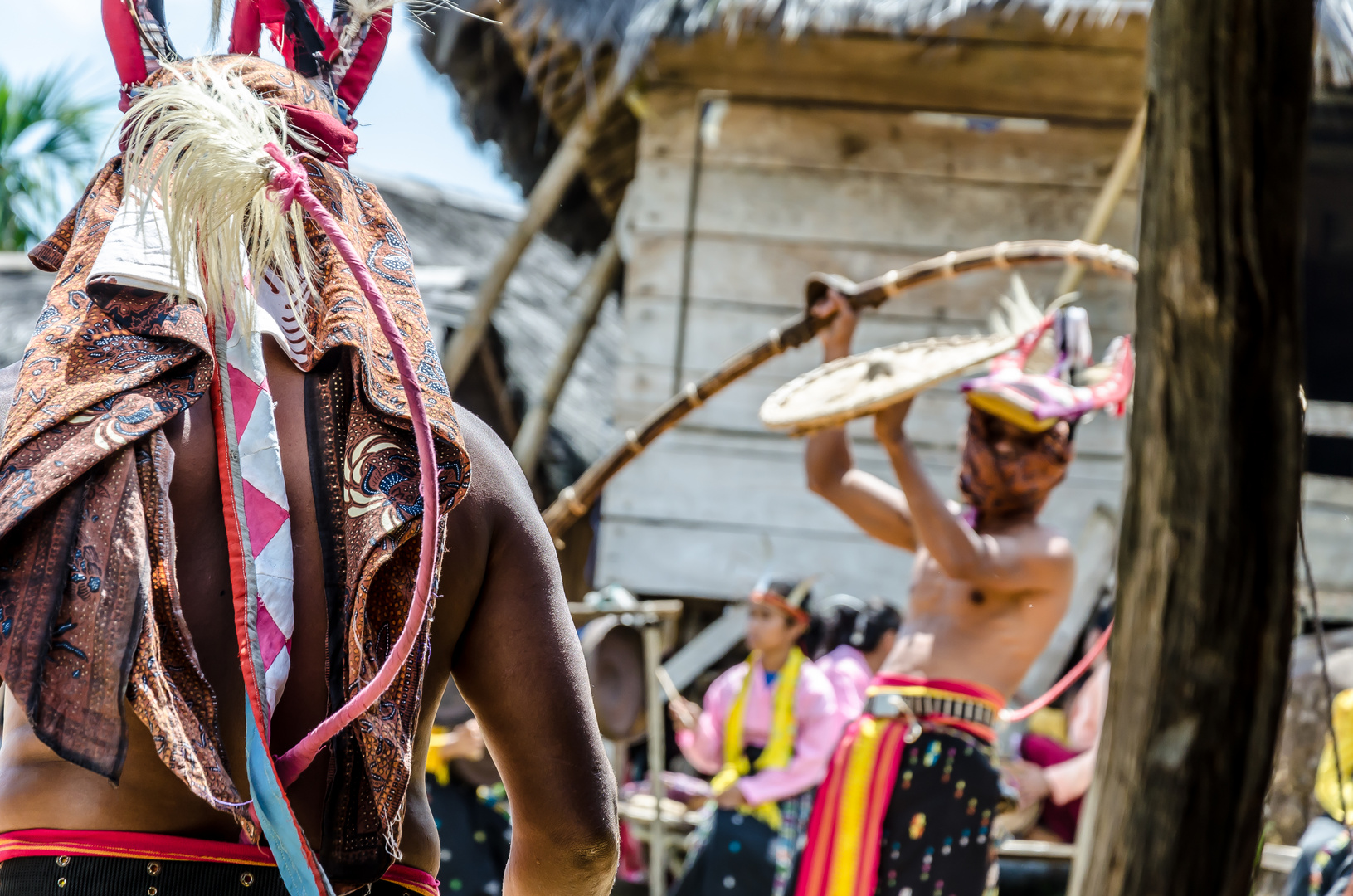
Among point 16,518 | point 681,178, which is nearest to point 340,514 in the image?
point 16,518

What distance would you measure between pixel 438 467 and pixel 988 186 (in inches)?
215

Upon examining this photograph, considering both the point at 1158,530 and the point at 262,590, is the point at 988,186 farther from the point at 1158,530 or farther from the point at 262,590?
the point at 262,590

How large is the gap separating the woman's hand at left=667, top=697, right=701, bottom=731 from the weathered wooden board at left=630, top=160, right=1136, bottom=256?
2.25m

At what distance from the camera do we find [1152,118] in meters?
1.77

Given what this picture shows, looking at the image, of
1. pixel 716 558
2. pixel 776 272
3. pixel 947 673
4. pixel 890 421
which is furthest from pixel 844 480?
pixel 776 272

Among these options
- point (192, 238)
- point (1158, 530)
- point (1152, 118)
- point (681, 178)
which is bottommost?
point (1158, 530)

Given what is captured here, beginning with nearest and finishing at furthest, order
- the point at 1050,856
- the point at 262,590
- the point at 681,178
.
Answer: the point at 262,590 < the point at 1050,856 < the point at 681,178

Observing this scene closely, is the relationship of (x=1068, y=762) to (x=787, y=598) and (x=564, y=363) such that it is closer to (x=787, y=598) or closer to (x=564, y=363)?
(x=787, y=598)

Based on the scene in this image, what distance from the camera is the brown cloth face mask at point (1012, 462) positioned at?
4012 mm

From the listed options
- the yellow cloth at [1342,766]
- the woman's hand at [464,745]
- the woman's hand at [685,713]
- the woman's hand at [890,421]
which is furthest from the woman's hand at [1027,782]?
the woman's hand at [464,745]

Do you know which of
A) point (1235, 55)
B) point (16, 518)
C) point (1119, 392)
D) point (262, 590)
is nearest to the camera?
point (16, 518)

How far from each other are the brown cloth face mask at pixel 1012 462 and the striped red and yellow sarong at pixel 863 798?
→ 1.91ft

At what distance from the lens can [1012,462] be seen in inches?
158

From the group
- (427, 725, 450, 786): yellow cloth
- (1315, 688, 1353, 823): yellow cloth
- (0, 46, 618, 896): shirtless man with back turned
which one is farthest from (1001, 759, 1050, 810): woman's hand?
(0, 46, 618, 896): shirtless man with back turned
